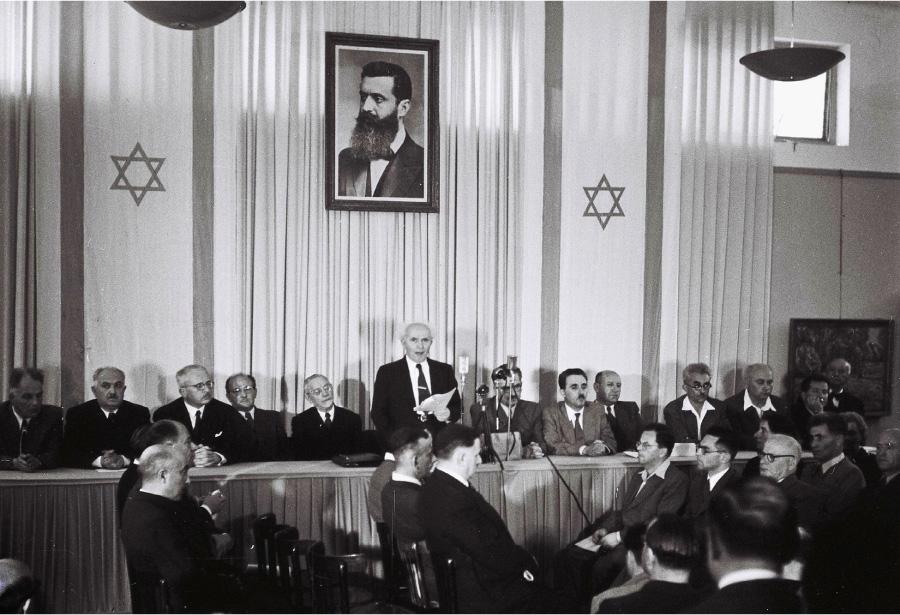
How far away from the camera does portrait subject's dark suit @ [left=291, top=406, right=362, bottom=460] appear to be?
23.4 feet

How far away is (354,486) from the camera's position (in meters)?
6.15

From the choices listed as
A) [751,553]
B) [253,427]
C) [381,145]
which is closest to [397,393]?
[253,427]

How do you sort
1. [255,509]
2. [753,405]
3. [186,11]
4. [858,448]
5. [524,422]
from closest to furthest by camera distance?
[186,11], [255,509], [858,448], [524,422], [753,405]

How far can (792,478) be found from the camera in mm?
5316

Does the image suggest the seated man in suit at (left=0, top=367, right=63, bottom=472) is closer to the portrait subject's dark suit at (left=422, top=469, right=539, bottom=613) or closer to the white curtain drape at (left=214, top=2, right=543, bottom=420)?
the white curtain drape at (left=214, top=2, right=543, bottom=420)

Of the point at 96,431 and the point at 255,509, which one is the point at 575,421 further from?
the point at 96,431

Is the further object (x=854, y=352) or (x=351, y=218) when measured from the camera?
(x=854, y=352)

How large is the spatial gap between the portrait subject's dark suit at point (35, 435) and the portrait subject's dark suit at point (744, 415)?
18.1 ft

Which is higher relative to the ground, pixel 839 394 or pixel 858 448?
pixel 839 394

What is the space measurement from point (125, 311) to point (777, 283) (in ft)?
21.9

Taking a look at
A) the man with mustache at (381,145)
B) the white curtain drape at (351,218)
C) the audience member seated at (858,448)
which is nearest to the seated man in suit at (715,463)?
the audience member seated at (858,448)

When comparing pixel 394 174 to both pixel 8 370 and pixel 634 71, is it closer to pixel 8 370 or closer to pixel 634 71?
pixel 634 71

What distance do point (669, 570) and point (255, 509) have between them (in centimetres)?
313

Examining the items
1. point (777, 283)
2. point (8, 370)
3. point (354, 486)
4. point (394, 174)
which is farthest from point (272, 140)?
point (777, 283)
